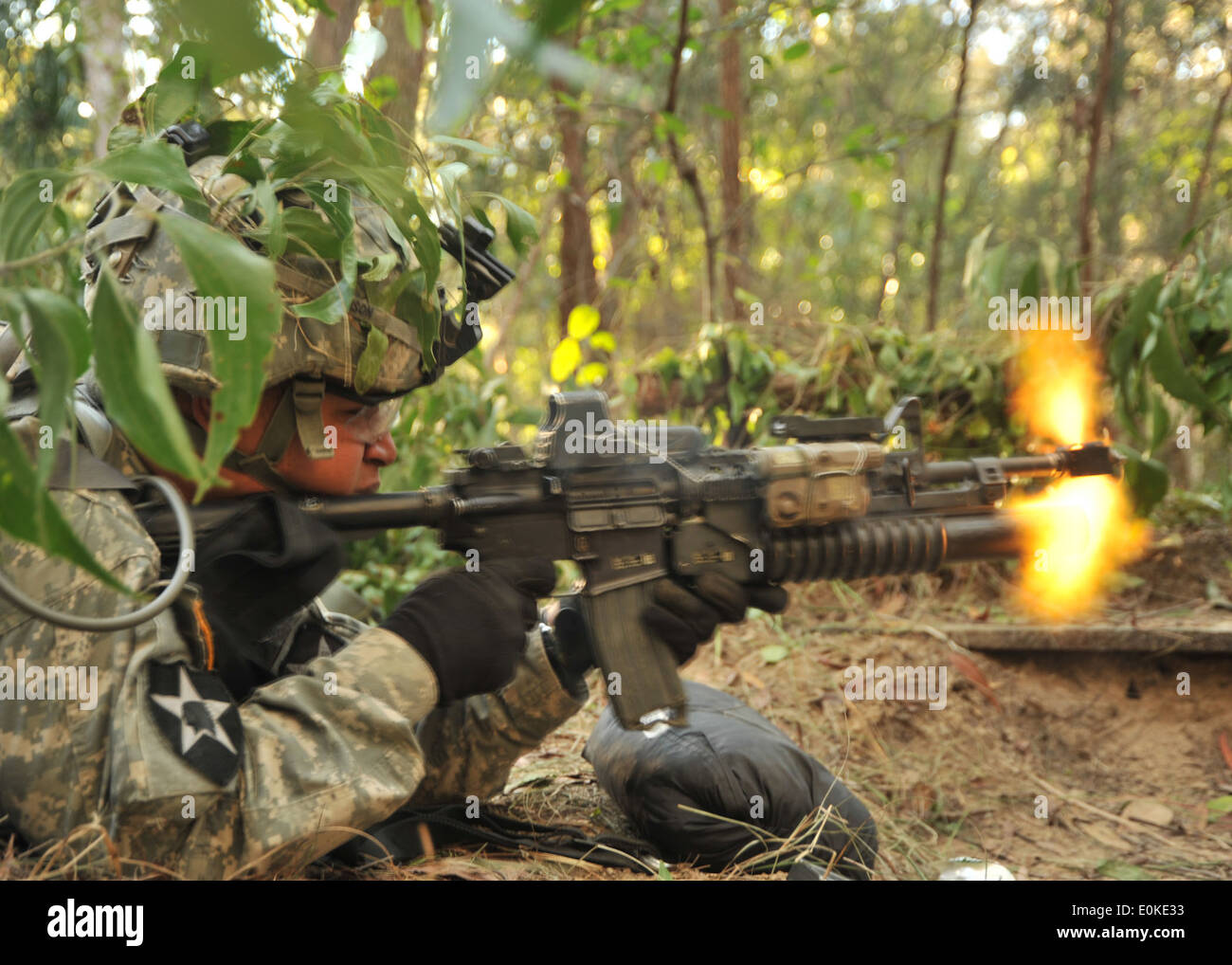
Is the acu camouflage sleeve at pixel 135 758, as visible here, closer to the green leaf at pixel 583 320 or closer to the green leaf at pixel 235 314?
A: the green leaf at pixel 235 314

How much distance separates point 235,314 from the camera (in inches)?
41.1

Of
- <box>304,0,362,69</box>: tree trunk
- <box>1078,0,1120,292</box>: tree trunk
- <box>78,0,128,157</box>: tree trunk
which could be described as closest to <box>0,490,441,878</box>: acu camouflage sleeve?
<box>304,0,362,69</box>: tree trunk

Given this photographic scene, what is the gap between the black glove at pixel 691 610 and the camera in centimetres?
246

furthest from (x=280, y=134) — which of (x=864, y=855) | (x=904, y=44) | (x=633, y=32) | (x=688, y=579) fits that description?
(x=904, y=44)

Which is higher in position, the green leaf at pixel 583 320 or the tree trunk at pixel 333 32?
the tree trunk at pixel 333 32

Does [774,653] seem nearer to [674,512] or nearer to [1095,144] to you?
[674,512]

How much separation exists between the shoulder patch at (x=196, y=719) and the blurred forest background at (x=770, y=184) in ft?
3.47

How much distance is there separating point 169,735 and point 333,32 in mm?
3528

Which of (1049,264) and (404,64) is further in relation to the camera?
(404,64)

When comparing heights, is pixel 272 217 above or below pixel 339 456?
above

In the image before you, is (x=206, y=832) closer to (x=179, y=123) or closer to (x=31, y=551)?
(x=31, y=551)

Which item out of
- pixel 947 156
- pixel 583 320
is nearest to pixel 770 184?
pixel 947 156

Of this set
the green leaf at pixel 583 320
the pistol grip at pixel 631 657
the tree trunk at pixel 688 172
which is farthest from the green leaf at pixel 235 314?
the tree trunk at pixel 688 172

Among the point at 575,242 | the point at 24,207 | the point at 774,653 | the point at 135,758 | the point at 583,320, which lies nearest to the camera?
the point at 24,207
